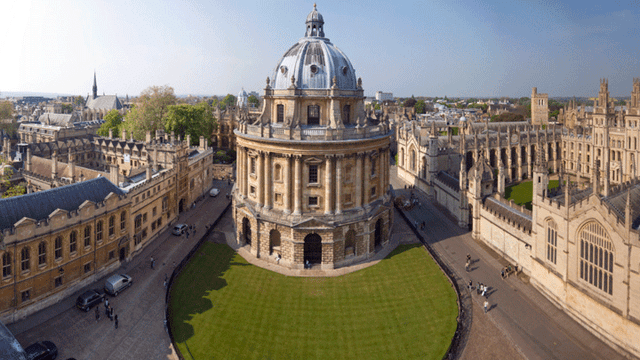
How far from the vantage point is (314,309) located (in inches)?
1362

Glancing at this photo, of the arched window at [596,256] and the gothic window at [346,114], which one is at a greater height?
the gothic window at [346,114]

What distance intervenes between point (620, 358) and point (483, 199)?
23.7 m

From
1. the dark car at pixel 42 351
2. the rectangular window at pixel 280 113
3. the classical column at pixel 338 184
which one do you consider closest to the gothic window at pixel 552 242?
the classical column at pixel 338 184

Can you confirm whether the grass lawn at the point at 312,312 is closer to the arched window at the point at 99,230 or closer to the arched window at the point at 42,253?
the arched window at the point at 99,230

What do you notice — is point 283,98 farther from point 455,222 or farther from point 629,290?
point 629,290

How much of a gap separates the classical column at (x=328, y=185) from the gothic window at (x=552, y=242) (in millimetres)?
20216

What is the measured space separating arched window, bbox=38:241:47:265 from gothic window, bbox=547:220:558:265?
43.2 m

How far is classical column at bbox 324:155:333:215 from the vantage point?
41000mm

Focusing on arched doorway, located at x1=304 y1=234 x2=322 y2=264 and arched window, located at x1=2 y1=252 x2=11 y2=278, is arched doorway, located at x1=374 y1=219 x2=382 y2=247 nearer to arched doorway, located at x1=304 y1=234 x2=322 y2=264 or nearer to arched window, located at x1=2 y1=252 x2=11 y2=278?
arched doorway, located at x1=304 y1=234 x2=322 y2=264

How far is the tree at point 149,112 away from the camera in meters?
87.3

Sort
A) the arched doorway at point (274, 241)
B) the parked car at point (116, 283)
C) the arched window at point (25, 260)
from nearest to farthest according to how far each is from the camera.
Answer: the arched window at point (25, 260) → the parked car at point (116, 283) → the arched doorway at point (274, 241)

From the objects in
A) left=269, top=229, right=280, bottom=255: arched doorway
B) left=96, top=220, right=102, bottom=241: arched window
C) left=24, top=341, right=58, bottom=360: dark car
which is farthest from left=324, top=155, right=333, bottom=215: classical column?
left=24, top=341, right=58, bottom=360: dark car

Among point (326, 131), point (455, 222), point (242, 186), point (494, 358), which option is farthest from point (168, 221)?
point (494, 358)

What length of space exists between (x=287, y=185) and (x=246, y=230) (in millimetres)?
9900
